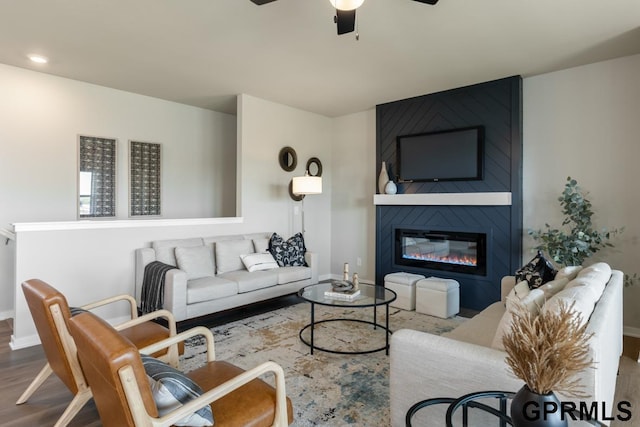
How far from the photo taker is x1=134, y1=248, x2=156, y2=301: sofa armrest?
3881 mm

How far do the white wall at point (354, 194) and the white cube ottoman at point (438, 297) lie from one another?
148 centimetres

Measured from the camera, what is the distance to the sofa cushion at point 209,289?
3531 millimetres

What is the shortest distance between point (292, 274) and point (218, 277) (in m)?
0.90

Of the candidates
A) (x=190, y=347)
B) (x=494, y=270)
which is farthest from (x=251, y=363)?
(x=494, y=270)

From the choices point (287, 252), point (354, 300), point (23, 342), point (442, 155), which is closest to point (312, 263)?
point (287, 252)

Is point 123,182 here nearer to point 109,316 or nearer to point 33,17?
point 109,316

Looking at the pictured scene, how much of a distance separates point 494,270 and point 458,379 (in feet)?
10.1

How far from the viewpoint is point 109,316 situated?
3.81m

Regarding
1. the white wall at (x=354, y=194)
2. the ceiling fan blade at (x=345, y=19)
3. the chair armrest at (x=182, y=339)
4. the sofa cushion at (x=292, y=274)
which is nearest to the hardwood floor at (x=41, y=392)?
the chair armrest at (x=182, y=339)

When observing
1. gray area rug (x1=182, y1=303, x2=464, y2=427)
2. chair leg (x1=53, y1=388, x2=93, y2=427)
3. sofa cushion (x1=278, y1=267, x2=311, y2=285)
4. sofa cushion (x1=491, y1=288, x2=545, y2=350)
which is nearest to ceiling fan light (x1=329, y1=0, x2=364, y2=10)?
sofa cushion (x1=491, y1=288, x2=545, y2=350)

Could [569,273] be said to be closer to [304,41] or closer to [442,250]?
[442,250]

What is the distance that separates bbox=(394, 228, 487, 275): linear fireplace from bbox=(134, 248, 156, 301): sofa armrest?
10.4ft

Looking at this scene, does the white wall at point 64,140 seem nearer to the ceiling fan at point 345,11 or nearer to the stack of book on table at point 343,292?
the stack of book on table at point 343,292

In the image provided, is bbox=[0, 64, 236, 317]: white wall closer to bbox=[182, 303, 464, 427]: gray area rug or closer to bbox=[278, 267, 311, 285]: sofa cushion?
bbox=[278, 267, 311, 285]: sofa cushion
